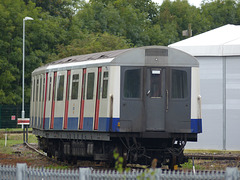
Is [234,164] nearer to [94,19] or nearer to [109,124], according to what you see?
[109,124]

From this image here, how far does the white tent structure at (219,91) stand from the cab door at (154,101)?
1149 centimetres

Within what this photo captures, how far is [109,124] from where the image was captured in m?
19.5

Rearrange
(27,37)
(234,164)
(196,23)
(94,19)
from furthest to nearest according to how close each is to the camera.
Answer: (196,23) → (94,19) → (27,37) → (234,164)

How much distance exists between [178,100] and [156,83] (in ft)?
2.45

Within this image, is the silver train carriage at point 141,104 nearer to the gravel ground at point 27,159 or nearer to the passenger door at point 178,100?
the passenger door at point 178,100

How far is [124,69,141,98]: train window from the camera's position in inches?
776

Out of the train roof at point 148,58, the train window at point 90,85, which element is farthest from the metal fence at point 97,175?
the train window at point 90,85

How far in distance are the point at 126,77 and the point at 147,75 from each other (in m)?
0.55

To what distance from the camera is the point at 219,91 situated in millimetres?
31391

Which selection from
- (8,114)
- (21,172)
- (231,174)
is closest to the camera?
(231,174)

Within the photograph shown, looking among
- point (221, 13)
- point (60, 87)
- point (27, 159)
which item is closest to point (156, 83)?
point (60, 87)

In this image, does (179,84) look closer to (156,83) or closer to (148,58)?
(156,83)

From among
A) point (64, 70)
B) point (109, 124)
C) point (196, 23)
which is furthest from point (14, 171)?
point (196, 23)

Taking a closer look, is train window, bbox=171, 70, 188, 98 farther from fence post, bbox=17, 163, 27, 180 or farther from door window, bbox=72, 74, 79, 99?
fence post, bbox=17, 163, 27, 180
